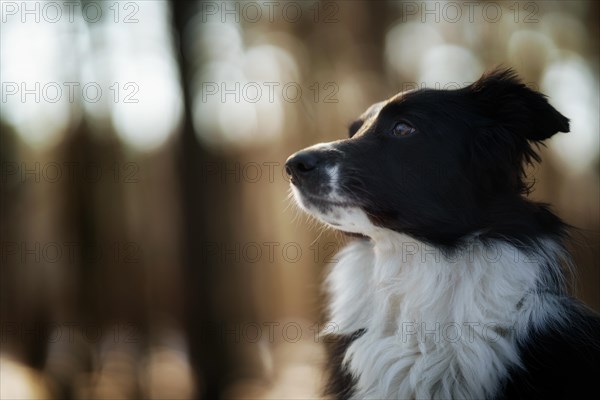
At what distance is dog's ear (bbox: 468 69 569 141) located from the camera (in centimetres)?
348

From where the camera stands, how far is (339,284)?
13.2 ft

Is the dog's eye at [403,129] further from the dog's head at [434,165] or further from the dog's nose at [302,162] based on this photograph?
the dog's nose at [302,162]

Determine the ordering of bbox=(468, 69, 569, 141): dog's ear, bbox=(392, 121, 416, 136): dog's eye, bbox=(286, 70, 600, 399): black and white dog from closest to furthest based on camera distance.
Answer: bbox=(286, 70, 600, 399): black and white dog < bbox=(468, 69, 569, 141): dog's ear < bbox=(392, 121, 416, 136): dog's eye

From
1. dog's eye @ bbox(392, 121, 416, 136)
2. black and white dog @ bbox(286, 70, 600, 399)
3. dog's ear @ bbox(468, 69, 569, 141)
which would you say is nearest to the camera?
black and white dog @ bbox(286, 70, 600, 399)

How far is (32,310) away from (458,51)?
850 cm

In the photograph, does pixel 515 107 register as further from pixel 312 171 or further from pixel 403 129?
pixel 312 171

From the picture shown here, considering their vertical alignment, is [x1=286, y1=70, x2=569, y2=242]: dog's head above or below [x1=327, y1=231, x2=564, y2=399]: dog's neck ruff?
above

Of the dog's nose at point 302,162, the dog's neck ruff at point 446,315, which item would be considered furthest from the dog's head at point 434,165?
the dog's neck ruff at point 446,315

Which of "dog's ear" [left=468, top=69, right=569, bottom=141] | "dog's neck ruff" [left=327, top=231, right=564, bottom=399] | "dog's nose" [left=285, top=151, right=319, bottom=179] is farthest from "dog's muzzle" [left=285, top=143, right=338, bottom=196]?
"dog's ear" [left=468, top=69, right=569, bottom=141]

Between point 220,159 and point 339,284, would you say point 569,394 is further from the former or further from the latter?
point 220,159

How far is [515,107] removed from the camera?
3.61 m

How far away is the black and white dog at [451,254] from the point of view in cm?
324

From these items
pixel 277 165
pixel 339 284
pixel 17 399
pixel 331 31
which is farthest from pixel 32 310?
pixel 339 284

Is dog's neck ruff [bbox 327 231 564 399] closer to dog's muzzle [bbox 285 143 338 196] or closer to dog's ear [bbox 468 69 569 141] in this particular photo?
dog's muzzle [bbox 285 143 338 196]
